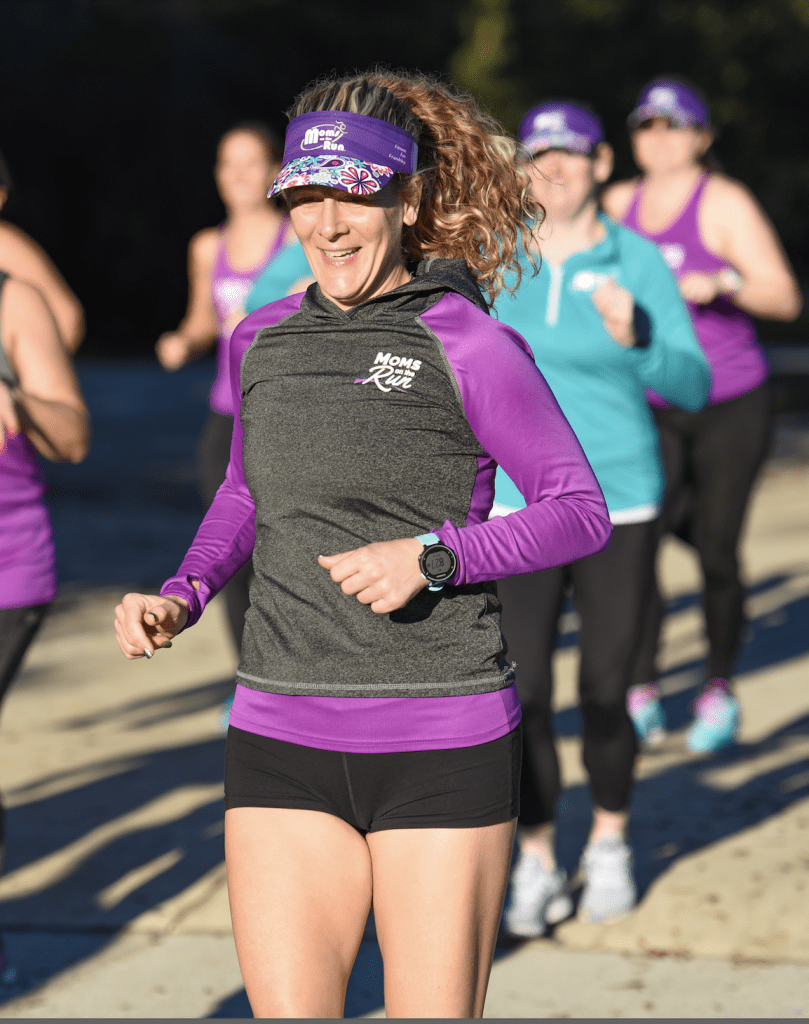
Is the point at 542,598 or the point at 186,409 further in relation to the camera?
the point at 186,409

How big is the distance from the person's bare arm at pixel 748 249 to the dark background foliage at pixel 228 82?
28056 mm

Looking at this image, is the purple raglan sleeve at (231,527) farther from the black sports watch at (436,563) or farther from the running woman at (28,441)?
the running woman at (28,441)

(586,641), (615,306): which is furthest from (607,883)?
(615,306)

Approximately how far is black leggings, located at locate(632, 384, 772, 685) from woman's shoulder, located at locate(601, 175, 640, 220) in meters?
0.84

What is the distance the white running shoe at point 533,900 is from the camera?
13.6ft

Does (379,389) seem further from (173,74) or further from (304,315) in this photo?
(173,74)

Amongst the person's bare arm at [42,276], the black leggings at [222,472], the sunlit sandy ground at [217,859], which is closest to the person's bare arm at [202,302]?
the black leggings at [222,472]

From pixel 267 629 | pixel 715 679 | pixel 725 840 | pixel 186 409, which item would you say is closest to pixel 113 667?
pixel 715 679

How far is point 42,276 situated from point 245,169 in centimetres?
231

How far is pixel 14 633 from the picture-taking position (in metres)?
3.60

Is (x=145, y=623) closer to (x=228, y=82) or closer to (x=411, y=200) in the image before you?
(x=411, y=200)

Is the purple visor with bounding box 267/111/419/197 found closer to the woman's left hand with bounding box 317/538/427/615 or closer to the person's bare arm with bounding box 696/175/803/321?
the woman's left hand with bounding box 317/538/427/615

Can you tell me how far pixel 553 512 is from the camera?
2346 millimetres

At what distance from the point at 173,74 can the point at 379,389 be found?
111 ft
